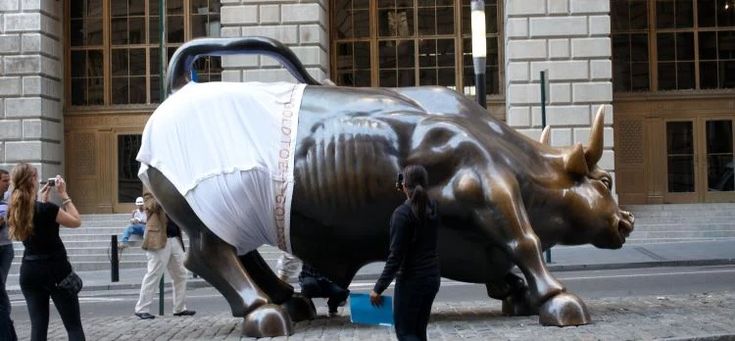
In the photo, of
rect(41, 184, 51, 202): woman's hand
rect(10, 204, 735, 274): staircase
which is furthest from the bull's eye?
rect(10, 204, 735, 274): staircase

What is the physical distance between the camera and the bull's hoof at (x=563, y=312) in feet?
26.5

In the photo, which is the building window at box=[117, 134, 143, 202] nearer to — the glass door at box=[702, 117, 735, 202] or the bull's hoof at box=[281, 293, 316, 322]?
the glass door at box=[702, 117, 735, 202]

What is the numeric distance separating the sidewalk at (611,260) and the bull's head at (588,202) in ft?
34.5

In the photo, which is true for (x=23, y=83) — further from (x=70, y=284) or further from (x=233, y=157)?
(x=70, y=284)

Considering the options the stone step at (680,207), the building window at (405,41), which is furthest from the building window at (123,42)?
the stone step at (680,207)

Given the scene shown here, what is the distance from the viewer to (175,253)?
12.4 metres

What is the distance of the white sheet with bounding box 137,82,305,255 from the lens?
8.37 m

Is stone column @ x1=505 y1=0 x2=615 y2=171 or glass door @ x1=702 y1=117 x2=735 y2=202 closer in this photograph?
stone column @ x1=505 y1=0 x2=615 y2=171

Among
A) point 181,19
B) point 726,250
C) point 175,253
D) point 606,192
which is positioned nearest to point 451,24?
point 181,19

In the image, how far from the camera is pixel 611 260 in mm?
20500

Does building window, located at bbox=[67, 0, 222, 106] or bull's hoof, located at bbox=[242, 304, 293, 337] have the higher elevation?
building window, located at bbox=[67, 0, 222, 106]

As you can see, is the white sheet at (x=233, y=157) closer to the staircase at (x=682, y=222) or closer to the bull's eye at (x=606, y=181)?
the bull's eye at (x=606, y=181)

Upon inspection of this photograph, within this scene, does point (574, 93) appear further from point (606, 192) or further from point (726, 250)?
point (606, 192)

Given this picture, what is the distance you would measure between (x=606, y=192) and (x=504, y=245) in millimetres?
1229
